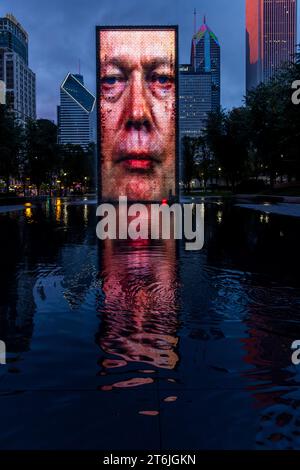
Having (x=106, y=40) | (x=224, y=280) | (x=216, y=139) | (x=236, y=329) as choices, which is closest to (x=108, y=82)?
(x=106, y=40)

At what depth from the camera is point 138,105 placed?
64562mm

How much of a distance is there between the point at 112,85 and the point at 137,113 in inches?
172

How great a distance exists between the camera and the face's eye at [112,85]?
65.1 m

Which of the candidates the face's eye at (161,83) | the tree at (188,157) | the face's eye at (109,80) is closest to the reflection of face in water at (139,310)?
the face's eye at (161,83)

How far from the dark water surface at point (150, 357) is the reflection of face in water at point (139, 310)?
0.02 meters

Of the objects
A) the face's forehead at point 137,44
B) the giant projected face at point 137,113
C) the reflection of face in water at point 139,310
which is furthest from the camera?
the face's forehead at point 137,44

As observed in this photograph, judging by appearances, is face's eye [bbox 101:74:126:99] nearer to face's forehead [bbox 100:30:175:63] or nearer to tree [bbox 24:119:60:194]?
face's forehead [bbox 100:30:175:63]

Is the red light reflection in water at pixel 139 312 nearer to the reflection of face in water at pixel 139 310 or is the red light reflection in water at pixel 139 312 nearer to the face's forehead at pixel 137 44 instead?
the reflection of face in water at pixel 139 310

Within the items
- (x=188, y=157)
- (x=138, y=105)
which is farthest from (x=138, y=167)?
(x=188, y=157)

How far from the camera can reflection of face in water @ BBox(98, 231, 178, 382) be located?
21.3ft

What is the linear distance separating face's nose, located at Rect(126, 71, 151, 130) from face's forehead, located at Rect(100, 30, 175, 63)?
9.01 feet

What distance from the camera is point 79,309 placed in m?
8.92

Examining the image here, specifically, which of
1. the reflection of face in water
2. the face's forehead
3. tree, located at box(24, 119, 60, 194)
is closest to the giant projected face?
the face's forehead

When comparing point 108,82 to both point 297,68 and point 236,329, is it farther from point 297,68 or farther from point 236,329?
point 236,329
